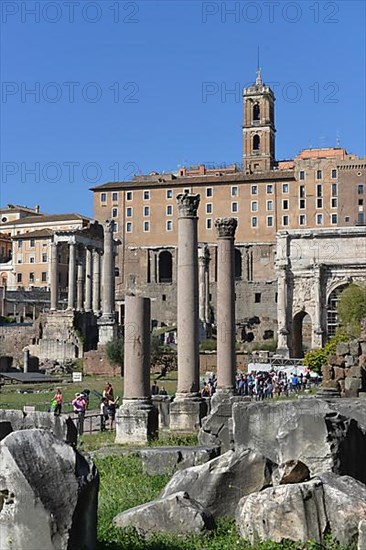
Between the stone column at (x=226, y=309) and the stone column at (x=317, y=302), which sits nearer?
the stone column at (x=226, y=309)

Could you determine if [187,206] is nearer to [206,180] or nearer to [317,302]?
[317,302]

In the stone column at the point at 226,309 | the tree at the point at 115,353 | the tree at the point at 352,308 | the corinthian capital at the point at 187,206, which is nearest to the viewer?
the corinthian capital at the point at 187,206

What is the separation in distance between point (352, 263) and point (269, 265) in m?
23.8

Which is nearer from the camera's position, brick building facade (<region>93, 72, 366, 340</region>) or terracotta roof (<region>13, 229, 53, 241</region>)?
brick building facade (<region>93, 72, 366, 340</region>)

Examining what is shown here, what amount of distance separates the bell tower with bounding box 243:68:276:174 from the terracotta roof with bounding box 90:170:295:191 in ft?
25.9

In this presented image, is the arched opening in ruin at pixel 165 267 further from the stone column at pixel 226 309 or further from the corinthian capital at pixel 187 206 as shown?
the corinthian capital at pixel 187 206

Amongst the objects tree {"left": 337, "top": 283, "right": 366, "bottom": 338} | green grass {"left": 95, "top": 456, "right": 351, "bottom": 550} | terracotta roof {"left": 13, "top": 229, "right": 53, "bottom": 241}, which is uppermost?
terracotta roof {"left": 13, "top": 229, "right": 53, "bottom": 241}

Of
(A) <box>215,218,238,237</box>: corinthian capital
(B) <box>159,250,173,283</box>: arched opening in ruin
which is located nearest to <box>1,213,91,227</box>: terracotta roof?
(B) <box>159,250,173,283</box>: arched opening in ruin

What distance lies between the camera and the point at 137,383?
16.8 m

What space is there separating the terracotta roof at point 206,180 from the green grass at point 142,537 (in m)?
73.2

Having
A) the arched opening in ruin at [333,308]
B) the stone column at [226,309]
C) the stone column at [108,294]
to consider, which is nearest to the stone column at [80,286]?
the stone column at [108,294]

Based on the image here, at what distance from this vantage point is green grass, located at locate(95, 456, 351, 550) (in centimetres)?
747

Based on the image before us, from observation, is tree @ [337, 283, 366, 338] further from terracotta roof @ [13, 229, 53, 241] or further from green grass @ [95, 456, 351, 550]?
terracotta roof @ [13, 229, 53, 241]

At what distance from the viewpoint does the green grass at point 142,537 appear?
7473 millimetres
